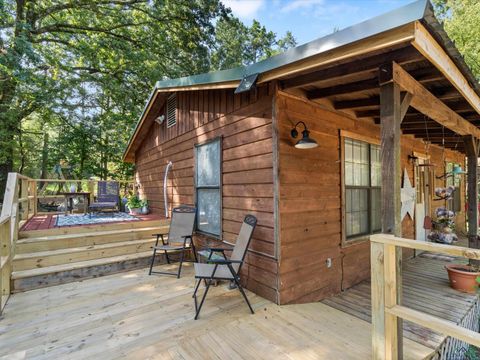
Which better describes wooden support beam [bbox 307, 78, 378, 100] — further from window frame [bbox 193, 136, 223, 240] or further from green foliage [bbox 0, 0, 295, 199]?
green foliage [bbox 0, 0, 295, 199]

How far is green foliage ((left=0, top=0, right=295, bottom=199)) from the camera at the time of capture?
29.2ft

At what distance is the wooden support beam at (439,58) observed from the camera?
1.67 m

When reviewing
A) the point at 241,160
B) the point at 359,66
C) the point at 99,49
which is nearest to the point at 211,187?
the point at 241,160

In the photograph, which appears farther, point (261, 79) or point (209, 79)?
point (209, 79)

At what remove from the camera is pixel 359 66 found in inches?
87.8

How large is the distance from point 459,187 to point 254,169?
9.12m

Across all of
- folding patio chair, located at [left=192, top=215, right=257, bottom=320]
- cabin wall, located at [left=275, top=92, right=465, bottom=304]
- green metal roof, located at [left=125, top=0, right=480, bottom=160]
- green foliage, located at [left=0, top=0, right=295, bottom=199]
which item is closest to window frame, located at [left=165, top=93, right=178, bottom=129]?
green metal roof, located at [left=125, top=0, right=480, bottom=160]

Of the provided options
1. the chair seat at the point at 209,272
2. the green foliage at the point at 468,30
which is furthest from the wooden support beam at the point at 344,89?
the green foliage at the point at 468,30

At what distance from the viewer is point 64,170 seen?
14.1 meters

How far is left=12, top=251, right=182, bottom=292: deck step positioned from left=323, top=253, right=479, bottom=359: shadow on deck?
3061mm

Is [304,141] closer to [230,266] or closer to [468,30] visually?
[230,266]

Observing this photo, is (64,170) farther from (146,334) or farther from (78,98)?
(146,334)

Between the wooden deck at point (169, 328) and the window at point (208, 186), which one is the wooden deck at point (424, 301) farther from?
the window at point (208, 186)

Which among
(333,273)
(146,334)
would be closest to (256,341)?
(146,334)
